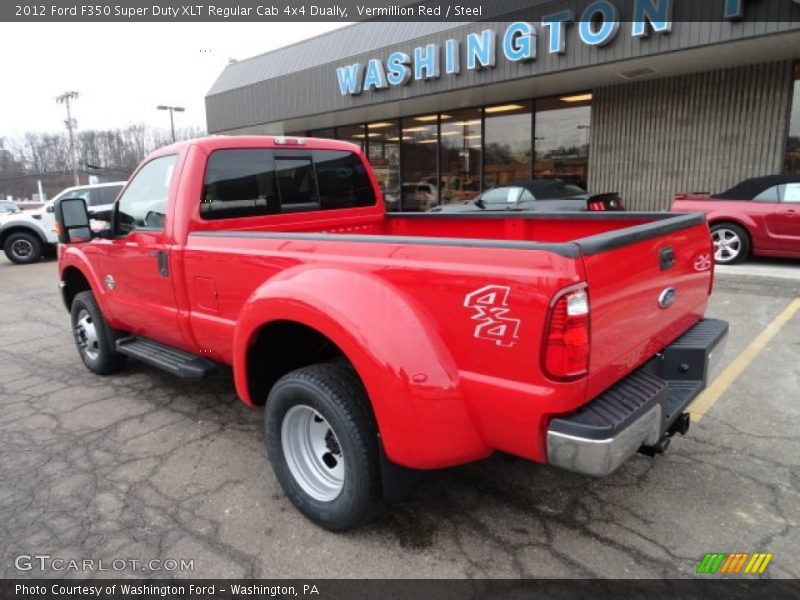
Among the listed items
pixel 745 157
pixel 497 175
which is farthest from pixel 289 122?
pixel 745 157

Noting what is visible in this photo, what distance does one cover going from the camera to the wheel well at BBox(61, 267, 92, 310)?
5.16 metres

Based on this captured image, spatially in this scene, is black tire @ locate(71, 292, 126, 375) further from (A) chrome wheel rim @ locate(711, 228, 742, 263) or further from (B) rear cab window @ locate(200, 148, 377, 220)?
(A) chrome wheel rim @ locate(711, 228, 742, 263)

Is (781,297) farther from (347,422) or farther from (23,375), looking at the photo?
(23,375)

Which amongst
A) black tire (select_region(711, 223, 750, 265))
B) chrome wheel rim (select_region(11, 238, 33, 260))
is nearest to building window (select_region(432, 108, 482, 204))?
black tire (select_region(711, 223, 750, 265))

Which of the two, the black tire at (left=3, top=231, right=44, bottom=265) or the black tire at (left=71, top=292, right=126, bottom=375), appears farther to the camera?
the black tire at (left=3, top=231, right=44, bottom=265)

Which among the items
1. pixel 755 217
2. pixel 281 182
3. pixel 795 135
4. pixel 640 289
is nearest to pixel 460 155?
pixel 795 135

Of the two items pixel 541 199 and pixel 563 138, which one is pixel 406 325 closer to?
pixel 541 199

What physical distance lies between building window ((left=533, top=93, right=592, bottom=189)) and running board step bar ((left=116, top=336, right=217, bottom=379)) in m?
12.1

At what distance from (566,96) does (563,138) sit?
3.28ft

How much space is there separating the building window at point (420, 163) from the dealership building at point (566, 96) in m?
0.05

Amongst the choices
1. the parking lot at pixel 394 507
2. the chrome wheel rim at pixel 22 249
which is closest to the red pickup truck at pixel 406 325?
the parking lot at pixel 394 507

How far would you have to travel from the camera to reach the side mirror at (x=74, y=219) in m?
4.21

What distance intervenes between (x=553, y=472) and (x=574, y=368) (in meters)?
1.47

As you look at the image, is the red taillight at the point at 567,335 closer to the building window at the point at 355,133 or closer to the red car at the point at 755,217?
the red car at the point at 755,217
